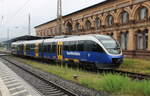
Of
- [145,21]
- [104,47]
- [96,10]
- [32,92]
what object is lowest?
[32,92]

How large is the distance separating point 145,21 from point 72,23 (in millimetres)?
24066

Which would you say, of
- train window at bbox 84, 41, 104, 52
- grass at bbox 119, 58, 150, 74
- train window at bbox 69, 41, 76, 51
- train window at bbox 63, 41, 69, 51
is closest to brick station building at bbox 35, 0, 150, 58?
grass at bbox 119, 58, 150, 74

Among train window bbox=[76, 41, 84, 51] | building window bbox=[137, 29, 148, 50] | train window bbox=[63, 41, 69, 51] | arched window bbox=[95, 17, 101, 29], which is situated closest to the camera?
train window bbox=[76, 41, 84, 51]

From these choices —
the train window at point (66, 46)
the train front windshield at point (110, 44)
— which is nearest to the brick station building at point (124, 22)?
the train window at point (66, 46)

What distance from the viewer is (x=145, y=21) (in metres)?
30.6

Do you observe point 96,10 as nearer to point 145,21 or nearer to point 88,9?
point 88,9

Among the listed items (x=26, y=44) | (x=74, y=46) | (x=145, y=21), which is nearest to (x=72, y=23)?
(x=26, y=44)

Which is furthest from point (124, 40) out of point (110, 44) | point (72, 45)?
point (110, 44)

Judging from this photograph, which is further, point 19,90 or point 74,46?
point 74,46

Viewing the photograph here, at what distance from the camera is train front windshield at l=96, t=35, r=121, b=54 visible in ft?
63.0

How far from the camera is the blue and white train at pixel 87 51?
62.2 ft

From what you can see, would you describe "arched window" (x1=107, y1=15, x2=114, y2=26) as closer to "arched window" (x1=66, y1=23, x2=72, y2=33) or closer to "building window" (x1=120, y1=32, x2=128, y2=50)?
"building window" (x1=120, y1=32, x2=128, y2=50)

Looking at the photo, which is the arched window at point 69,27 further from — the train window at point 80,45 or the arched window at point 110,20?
the train window at point 80,45

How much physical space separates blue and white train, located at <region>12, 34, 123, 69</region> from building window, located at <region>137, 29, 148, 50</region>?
35.6 feet
